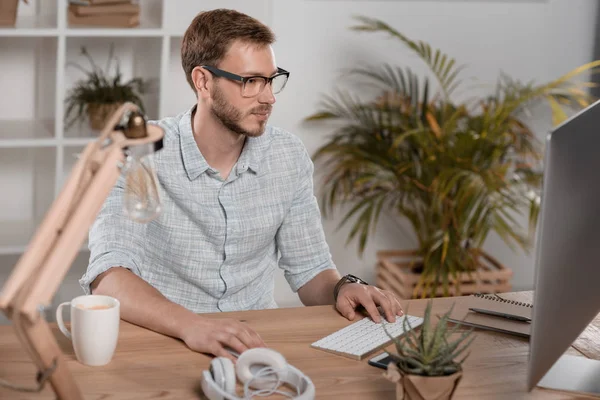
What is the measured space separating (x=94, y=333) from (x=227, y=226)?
2.37ft

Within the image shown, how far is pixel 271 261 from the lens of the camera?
2500mm

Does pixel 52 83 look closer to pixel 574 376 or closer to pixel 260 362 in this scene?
pixel 260 362

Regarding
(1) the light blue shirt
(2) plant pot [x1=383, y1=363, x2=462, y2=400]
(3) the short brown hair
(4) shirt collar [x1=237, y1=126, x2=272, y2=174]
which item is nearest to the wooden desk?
(2) plant pot [x1=383, y1=363, x2=462, y2=400]

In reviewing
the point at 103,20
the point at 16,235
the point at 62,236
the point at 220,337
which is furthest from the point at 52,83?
the point at 62,236

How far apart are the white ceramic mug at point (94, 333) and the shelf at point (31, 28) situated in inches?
81.9

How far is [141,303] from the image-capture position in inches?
73.6

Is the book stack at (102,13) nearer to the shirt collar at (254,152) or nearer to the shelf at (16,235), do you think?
the shelf at (16,235)

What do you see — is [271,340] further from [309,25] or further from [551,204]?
[309,25]

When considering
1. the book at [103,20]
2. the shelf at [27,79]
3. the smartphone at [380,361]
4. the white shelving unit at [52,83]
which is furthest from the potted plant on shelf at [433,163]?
the smartphone at [380,361]

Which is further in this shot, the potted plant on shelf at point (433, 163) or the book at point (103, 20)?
the potted plant on shelf at point (433, 163)

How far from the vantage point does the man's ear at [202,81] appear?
93.4 inches

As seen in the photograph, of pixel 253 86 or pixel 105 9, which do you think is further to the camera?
pixel 105 9

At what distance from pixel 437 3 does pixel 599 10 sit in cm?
89

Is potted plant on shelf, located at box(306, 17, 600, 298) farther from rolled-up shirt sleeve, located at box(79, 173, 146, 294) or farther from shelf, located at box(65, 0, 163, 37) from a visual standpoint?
rolled-up shirt sleeve, located at box(79, 173, 146, 294)
